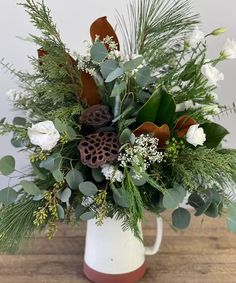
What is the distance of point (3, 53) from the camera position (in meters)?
1.16

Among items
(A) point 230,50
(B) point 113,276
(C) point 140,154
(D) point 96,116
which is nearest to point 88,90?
(D) point 96,116

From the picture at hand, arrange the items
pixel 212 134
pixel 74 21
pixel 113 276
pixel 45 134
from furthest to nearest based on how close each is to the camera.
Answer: pixel 74 21, pixel 113 276, pixel 212 134, pixel 45 134

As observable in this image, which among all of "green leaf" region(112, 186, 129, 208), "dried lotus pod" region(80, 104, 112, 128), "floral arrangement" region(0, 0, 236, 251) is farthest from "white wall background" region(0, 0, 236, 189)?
"green leaf" region(112, 186, 129, 208)

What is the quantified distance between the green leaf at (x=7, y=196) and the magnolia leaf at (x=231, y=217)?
14.5 inches

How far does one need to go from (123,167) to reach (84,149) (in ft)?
0.23

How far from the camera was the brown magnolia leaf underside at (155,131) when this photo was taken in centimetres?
71

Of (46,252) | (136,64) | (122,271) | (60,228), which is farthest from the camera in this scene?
(60,228)

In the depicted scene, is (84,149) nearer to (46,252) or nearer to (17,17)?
(46,252)

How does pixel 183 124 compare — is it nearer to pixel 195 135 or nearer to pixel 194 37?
pixel 195 135

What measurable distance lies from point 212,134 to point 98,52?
9.6 inches

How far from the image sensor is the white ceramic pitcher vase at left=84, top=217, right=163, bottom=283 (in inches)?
33.3

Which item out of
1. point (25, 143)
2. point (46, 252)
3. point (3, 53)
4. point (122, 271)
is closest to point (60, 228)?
point (46, 252)

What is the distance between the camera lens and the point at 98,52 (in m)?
0.71

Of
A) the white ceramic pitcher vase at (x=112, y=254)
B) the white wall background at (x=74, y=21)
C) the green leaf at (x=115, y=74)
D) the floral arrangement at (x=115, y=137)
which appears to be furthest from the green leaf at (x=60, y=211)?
the white wall background at (x=74, y=21)
